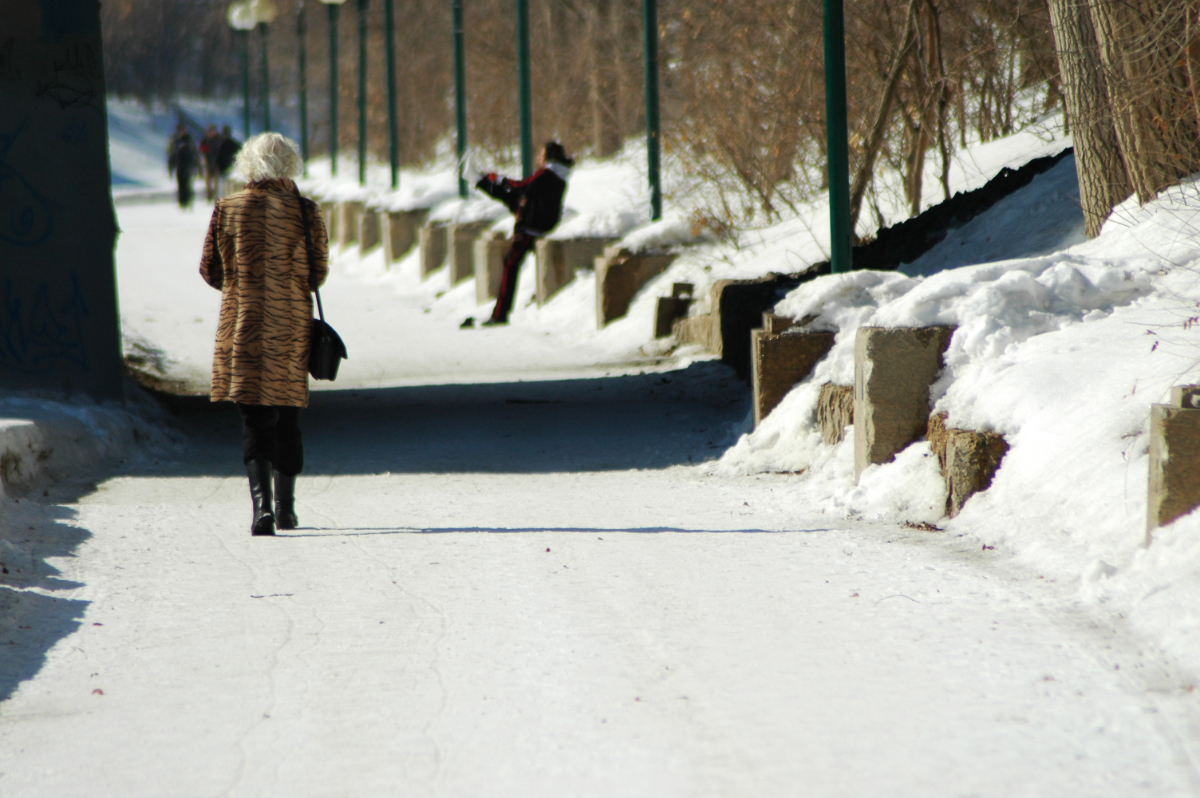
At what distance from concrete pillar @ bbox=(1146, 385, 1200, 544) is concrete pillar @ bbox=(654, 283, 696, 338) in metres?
8.07

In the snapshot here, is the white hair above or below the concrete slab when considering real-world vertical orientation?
above

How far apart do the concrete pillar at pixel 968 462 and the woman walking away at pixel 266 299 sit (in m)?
2.65

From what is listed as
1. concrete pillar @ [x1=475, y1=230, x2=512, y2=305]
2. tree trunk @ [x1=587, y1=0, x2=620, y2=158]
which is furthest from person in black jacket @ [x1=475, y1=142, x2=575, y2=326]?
tree trunk @ [x1=587, y1=0, x2=620, y2=158]

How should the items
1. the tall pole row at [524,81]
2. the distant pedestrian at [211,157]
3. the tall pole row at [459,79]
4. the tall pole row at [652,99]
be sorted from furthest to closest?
1. the distant pedestrian at [211,157]
2. the tall pole row at [459,79]
3. the tall pole row at [524,81]
4. the tall pole row at [652,99]

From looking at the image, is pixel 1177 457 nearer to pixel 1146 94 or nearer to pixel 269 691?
pixel 269 691

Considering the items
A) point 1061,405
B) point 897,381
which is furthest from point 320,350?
point 1061,405

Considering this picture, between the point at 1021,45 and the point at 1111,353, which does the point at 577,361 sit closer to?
the point at 1021,45

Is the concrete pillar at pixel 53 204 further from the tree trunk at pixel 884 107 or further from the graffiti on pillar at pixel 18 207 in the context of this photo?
the tree trunk at pixel 884 107

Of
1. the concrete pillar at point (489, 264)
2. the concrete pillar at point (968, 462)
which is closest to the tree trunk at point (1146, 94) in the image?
the concrete pillar at point (968, 462)

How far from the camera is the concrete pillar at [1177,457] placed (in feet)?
13.0

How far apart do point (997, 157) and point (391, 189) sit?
15454 mm

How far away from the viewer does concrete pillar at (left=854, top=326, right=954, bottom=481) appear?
5.83m

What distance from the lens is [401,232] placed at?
21.7 m

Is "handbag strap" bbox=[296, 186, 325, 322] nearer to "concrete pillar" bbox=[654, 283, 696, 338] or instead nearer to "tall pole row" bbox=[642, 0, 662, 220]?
"concrete pillar" bbox=[654, 283, 696, 338]
